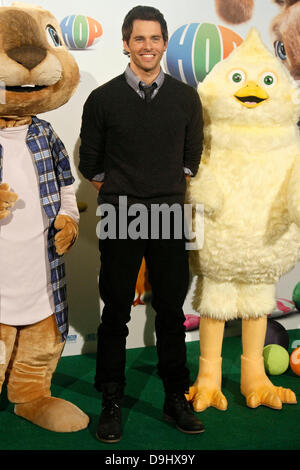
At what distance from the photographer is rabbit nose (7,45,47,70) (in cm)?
207

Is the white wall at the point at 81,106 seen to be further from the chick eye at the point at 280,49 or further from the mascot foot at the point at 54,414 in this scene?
the mascot foot at the point at 54,414

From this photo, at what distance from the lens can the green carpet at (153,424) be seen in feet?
7.29

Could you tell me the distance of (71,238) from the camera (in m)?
2.31

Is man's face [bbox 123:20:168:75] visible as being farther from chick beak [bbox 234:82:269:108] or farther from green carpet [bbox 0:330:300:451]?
green carpet [bbox 0:330:300:451]

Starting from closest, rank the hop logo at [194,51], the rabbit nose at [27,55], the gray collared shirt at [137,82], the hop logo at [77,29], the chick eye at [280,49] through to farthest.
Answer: the rabbit nose at [27,55], the gray collared shirt at [137,82], the hop logo at [77,29], the hop logo at [194,51], the chick eye at [280,49]

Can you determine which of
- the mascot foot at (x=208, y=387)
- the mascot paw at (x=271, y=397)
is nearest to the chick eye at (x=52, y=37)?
the mascot foot at (x=208, y=387)

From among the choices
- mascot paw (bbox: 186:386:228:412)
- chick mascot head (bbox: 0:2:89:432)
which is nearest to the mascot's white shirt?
chick mascot head (bbox: 0:2:89:432)

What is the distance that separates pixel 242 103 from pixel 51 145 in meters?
0.71

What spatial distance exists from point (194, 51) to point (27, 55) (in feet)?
3.48

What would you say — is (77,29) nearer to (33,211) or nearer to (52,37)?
(52,37)

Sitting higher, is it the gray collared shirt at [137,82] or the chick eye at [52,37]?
the chick eye at [52,37]

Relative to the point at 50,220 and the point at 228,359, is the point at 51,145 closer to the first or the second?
the point at 50,220

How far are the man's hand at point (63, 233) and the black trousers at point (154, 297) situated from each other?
0.13 metres
